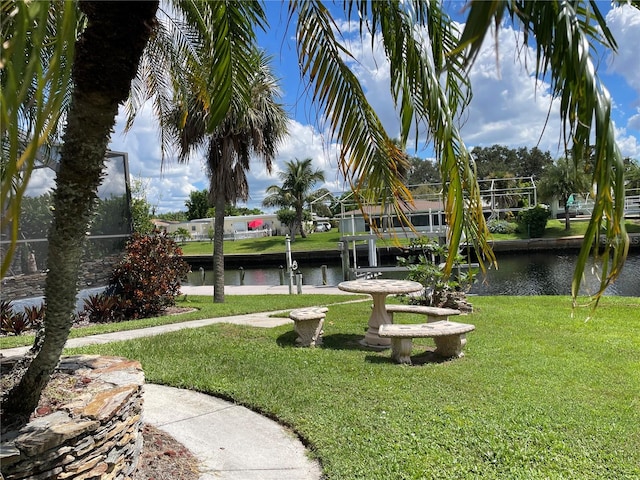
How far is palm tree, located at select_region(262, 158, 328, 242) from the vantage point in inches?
1993

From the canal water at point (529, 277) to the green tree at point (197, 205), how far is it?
56.4 meters

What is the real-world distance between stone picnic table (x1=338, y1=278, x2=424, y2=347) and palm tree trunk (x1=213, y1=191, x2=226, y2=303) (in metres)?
7.03

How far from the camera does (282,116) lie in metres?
14.0

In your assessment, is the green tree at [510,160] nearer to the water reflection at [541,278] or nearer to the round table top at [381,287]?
the water reflection at [541,278]

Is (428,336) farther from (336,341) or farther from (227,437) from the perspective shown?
(227,437)

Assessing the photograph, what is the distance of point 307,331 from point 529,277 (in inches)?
723

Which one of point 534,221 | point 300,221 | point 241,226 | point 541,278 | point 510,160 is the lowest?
point 541,278

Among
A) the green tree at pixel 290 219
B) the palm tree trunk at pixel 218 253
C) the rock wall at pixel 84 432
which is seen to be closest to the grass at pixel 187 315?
the palm tree trunk at pixel 218 253

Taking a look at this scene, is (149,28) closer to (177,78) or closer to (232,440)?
(232,440)

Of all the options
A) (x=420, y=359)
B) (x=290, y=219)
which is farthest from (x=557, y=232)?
(x=420, y=359)

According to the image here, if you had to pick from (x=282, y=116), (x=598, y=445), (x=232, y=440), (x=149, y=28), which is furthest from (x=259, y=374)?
(x=282, y=116)

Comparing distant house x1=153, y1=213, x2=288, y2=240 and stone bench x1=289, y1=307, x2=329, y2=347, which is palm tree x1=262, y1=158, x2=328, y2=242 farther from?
stone bench x1=289, y1=307, x2=329, y2=347

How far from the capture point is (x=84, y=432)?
113 inches

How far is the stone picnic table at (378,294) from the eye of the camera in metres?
7.39
